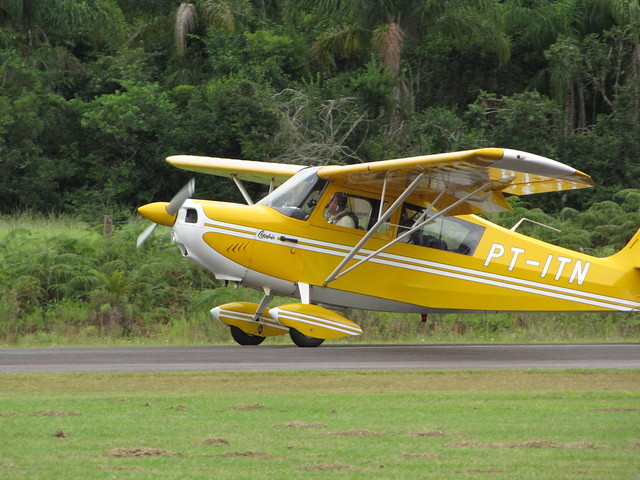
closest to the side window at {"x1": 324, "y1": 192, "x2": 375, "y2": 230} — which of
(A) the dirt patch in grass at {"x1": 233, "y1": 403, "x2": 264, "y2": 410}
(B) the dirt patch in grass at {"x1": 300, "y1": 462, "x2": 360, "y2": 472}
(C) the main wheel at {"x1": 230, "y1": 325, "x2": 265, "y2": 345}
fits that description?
(C) the main wheel at {"x1": 230, "y1": 325, "x2": 265, "y2": 345}

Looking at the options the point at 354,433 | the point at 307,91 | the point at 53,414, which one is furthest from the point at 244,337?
the point at 307,91

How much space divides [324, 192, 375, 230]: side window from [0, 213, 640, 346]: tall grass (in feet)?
10.00

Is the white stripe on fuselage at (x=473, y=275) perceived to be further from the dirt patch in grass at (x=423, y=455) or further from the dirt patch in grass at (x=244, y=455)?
the dirt patch in grass at (x=423, y=455)

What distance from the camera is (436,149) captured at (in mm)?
33250

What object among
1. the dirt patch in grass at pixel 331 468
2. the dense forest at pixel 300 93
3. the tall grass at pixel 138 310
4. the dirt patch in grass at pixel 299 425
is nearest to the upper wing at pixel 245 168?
the tall grass at pixel 138 310

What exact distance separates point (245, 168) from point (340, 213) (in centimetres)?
295

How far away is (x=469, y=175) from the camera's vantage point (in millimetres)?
15781

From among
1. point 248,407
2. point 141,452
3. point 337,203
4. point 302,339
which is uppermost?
point 337,203

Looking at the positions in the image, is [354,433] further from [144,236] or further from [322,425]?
[144,236]

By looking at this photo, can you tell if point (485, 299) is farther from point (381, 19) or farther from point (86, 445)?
point (381, 19)

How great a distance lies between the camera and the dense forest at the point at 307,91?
107ft

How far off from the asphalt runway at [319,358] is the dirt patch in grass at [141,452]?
482 centimetres

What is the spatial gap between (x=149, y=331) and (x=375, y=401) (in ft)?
33.8


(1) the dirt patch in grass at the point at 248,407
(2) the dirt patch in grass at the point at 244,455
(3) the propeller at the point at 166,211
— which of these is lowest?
(1) the dirt patch in grass at the point at 248,407
